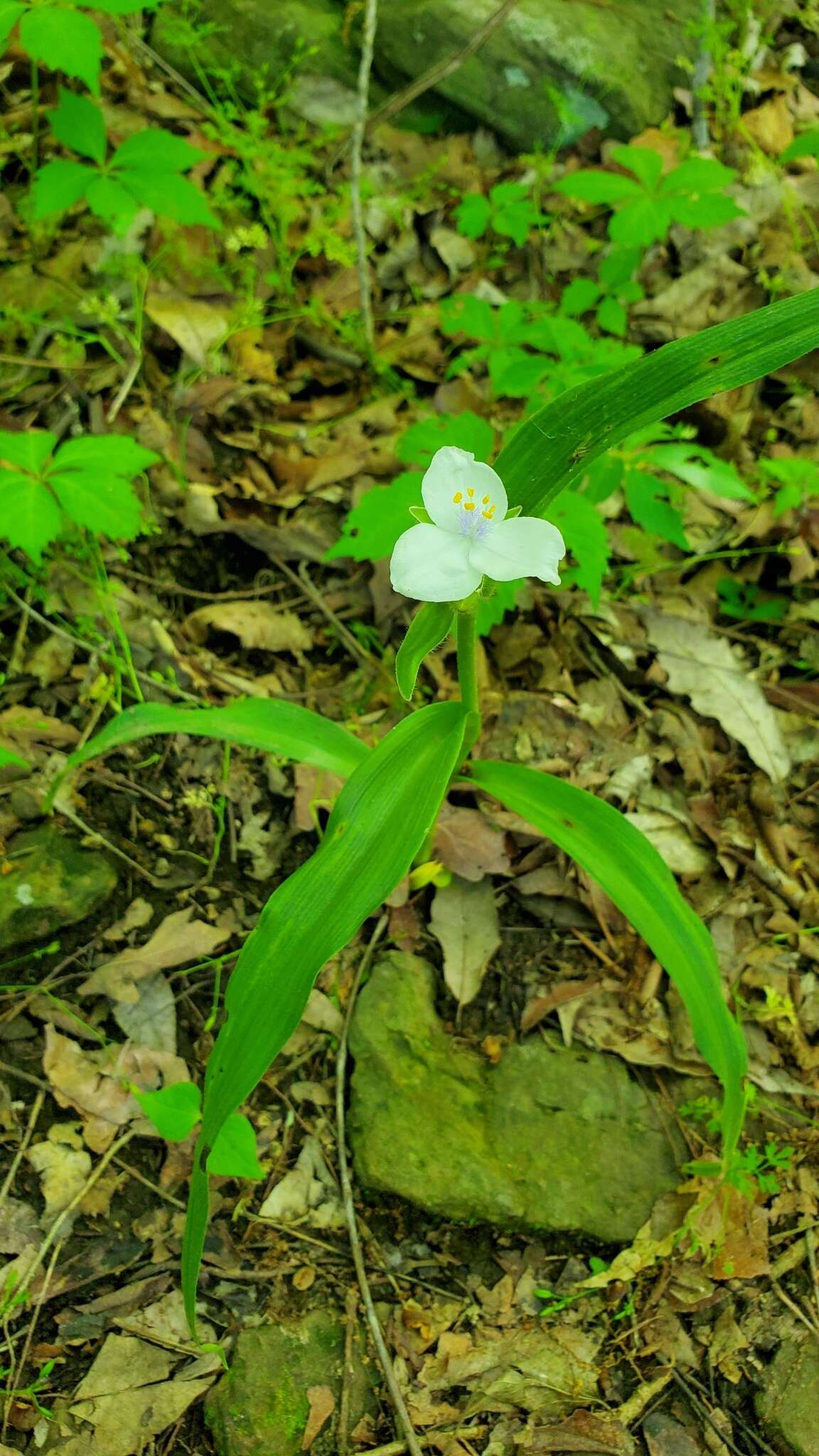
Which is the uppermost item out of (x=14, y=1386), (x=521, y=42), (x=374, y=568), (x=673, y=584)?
(x=521, y=42)

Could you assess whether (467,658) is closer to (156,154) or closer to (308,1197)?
(308,1197)

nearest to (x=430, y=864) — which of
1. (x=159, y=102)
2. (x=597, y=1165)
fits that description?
(x=597, y=1165)

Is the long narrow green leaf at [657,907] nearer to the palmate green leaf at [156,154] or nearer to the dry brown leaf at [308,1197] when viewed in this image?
the dry brown leaf at [308,1197]

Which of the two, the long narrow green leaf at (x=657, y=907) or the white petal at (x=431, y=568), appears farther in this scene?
the long narrow green leaf at (x=657, y=907)

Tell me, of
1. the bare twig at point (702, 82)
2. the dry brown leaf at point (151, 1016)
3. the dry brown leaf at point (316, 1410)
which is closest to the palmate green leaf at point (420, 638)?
the dry brown leaf at point (151, 1016)

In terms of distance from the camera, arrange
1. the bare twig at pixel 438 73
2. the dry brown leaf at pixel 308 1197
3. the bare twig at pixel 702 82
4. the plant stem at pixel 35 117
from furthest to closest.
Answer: the bare twig at pixel 702 82, the bare twig at pixel 438 73, the plant stem at pixel 35 117, the dry brown leaf at pixel 308 1197

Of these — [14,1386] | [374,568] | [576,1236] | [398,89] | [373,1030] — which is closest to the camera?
[14,1386]

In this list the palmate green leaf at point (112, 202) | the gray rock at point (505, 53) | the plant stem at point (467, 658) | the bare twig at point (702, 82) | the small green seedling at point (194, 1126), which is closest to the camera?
the plant stem at point (467, 658)

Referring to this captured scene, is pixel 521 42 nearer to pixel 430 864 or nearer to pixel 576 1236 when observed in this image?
pixel 430 864

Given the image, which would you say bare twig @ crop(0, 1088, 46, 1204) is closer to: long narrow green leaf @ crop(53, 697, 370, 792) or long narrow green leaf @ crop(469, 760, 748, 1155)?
long narrow green leaf @ crop(53, 697, 370, 792)
